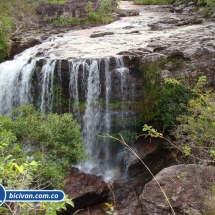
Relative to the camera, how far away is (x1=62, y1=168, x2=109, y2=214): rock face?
310 inches

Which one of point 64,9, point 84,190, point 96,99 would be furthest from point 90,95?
point 64,9

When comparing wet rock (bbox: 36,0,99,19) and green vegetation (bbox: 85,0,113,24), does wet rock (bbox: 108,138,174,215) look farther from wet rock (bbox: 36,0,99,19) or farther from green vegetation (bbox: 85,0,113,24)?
wet rock (bbox: 36,0,99,19)

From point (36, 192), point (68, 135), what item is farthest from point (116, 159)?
point (36, 192)

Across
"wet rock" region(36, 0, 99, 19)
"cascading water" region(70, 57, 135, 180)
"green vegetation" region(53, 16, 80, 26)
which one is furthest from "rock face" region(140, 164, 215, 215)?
"wet rock" region(36, 0, 99, 19)

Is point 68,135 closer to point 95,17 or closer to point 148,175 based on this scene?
point 148,175

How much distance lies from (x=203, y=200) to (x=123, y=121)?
19.9 ft

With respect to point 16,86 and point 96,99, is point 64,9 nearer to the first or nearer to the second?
point 16,86

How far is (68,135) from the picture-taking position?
678cm

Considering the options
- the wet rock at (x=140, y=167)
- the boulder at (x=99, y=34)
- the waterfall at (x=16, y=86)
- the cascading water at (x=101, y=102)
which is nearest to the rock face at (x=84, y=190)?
the wet rock at (x=140, y=167)

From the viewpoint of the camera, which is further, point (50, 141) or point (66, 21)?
point (66, 21)

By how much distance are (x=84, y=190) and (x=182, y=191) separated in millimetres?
3726

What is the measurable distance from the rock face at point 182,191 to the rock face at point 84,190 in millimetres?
2778

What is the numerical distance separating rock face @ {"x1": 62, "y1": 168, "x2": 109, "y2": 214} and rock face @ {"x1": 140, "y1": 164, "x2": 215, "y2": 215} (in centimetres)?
278

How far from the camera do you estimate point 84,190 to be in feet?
26.5
